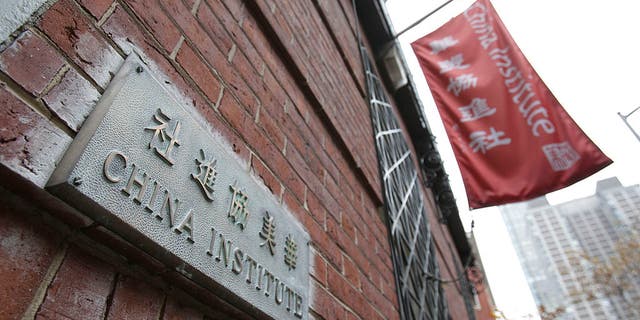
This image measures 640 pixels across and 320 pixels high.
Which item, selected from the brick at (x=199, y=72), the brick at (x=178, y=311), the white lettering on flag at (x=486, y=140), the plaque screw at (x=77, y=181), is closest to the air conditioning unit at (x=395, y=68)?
the white lettering on flag at (x=486, y=140)

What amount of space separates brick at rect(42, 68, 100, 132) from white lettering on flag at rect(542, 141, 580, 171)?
2.78 m

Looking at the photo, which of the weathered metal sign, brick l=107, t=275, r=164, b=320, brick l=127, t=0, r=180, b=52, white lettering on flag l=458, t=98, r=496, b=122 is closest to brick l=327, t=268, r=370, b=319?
the weathered metal sign

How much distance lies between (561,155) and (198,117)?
8.61ft

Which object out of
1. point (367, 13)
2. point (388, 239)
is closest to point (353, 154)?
point (388, 239)

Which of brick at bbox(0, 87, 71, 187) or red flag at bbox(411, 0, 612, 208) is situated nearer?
brick at bbox(0, 87, 71, 187)

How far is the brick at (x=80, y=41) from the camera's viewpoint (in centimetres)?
54

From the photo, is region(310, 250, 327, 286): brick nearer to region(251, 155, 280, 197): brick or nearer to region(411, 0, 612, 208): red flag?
region(251, 155, 280, 197): brick

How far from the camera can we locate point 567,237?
30.3 metres

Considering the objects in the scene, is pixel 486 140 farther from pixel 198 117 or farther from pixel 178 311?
pixel 178 311

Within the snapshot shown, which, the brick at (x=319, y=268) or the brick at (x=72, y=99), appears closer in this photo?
the brick at (x=72, y=99)

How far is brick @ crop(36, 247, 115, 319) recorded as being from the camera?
457mm

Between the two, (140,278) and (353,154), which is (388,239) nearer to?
(353,154)

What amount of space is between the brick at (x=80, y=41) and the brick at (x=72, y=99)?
0.02m

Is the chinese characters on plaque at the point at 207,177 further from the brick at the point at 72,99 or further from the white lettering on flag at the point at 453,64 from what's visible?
the white lettering on flag at the point at 453,64
